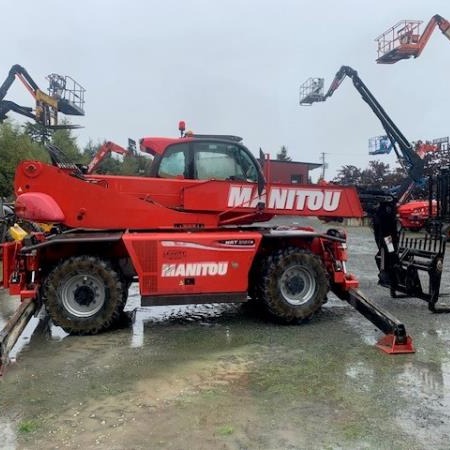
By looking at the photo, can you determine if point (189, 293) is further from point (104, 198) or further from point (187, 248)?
point (104, 198)

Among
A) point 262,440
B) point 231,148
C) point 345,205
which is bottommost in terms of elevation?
point 262,440

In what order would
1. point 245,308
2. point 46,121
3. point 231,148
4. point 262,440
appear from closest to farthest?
1. point 262,440
2. point 231,148
3. point 245,308
4. point 46,121

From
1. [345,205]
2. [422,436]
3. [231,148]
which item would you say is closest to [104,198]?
[231,148]

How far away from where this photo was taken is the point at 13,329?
589cm

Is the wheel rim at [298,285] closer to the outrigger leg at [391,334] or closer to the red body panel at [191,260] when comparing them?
the red body panel at [191,260]

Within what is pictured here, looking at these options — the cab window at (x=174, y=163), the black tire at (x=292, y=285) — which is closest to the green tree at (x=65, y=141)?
the cab window at (x=174, y=163)

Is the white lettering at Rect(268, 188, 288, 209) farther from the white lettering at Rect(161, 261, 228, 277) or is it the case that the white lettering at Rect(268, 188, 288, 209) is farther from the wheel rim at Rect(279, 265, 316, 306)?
the white lettering at Rect(161, 261, 228, 277)

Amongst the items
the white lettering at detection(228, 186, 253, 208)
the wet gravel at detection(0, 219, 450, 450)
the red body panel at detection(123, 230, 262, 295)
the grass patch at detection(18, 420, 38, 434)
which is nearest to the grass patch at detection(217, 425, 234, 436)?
the wet gravel at detection(0, 219, 450, 450)

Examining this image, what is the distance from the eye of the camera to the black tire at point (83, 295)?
683cm

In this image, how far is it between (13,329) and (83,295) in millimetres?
1184

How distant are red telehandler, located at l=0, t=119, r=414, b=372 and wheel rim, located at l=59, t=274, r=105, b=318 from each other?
0.04 feet

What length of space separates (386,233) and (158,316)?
3774 millimetres

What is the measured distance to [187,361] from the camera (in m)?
5.85

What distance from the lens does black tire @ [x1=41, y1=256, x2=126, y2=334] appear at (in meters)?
6.83
